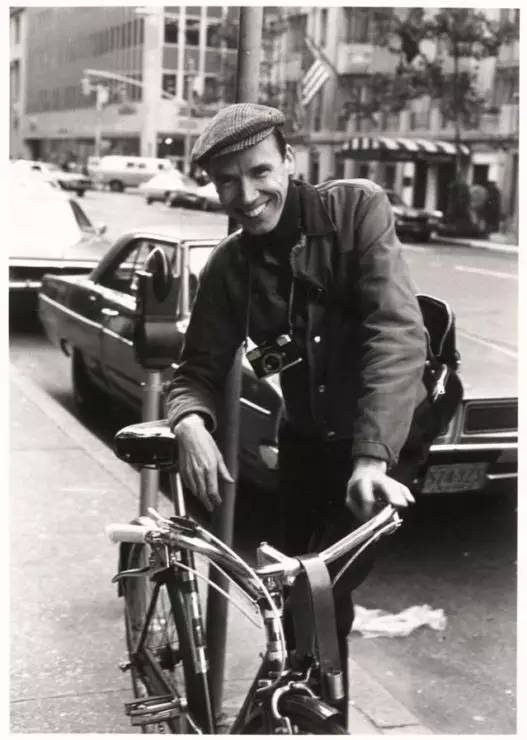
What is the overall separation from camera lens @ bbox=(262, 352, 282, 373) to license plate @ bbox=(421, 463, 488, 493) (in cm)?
212

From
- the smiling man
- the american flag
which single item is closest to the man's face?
the smiling man

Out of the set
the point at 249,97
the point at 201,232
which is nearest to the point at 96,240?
the point at 201,232

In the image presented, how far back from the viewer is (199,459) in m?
2.40

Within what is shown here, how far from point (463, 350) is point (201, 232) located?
5.21ft

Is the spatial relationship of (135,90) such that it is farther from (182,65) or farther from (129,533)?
(129,533)

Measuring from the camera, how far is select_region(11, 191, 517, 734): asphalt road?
3.74 meters

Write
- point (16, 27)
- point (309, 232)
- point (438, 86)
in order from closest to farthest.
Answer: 1. point (309, 232)
2. point (16, 27)
3. point (438, 86)

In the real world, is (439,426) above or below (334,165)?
below

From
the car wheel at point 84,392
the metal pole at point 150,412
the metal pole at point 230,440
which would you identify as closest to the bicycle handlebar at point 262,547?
the metal pole at point 230,440

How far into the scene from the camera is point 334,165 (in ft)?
69.7

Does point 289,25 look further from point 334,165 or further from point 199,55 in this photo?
point 334,165

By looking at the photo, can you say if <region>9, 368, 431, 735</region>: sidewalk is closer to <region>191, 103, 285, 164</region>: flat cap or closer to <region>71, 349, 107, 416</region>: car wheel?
<region>71, 349, 107, 416</region>: car wheel

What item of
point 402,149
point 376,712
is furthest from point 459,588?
point 402,149

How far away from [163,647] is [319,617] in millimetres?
1060
